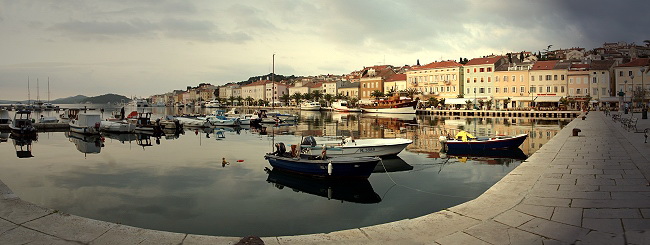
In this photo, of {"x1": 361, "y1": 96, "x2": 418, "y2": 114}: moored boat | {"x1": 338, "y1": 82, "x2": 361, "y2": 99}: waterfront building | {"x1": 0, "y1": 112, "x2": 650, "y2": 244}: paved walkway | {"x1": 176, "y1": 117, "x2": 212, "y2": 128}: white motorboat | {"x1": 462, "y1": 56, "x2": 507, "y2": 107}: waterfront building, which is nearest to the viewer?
{"x1": 0, "y1": 112, "x2": 650, "y2": 244}: paved walkway

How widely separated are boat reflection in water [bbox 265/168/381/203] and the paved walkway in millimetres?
4125

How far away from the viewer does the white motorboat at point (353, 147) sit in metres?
17.1

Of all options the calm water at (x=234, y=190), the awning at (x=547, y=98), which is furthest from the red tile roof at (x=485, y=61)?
the calm water at (x=234, y=190)

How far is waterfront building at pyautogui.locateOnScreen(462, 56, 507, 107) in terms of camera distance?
8025cm

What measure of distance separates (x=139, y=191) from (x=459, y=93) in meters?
80.4

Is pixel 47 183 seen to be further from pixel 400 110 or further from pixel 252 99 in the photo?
pixel 252 99

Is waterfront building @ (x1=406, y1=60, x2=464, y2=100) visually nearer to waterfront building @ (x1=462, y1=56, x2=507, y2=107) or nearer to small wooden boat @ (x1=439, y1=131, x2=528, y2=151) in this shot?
waterfront building @ (x1=462, y1=56, x2=507, y2=107)

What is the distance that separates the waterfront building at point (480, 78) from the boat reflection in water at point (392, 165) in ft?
215

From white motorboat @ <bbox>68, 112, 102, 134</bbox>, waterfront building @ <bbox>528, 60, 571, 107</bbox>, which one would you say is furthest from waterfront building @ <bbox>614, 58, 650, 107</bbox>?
white motorboat @ <bbox>68, 112, 102, 134</bbox>

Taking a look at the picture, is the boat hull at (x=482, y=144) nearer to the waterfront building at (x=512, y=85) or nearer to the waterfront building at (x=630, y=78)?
the waterfront building at (x=630, y=78)

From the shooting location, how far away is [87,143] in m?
29.9

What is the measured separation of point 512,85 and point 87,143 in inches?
2799

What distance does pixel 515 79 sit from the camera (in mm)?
76375

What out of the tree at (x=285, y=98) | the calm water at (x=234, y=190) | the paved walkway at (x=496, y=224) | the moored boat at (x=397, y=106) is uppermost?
the tree at (x=285, y=98)
